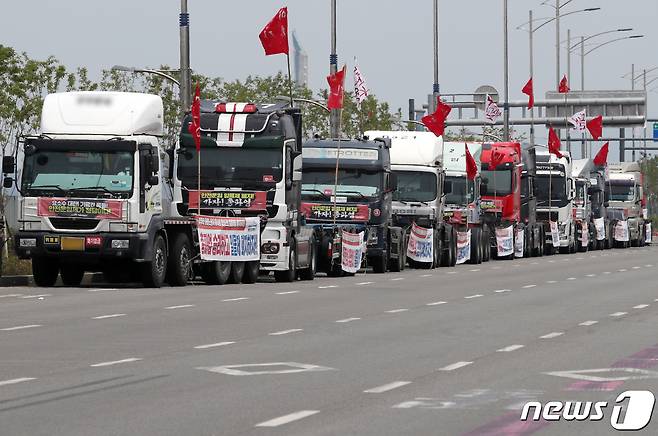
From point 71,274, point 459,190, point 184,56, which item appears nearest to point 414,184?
point 459,190

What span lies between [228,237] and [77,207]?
12.2 ft

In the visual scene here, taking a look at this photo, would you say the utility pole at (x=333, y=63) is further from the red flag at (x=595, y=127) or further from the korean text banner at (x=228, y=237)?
the red flag at (x=595, y=127)

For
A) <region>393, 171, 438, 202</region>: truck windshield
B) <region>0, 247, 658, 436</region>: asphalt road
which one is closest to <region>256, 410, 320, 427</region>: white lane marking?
<region>0, 247, 658, 436</region>: asphalt road

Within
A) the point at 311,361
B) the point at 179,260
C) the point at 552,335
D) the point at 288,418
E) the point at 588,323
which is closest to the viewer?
the point at 288,418

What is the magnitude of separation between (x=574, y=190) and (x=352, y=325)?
48623mm

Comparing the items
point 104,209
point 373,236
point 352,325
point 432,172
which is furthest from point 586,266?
point 352,325

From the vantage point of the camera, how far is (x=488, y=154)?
59062 millimetres

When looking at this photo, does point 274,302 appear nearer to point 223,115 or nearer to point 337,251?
point 223,115

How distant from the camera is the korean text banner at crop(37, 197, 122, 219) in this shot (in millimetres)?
31375

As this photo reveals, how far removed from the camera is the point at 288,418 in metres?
11.9

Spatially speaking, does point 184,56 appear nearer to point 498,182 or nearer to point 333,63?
point 333,63

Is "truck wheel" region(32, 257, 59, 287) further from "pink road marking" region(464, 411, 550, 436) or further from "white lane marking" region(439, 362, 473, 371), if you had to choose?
"pink road marking" region(464, 411, 550, 436)

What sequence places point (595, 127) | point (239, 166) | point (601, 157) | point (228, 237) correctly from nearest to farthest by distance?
point (228, 237) → point (239, 166) → point (601, 157) → point (595, 127)

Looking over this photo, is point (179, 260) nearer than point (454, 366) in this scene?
No
